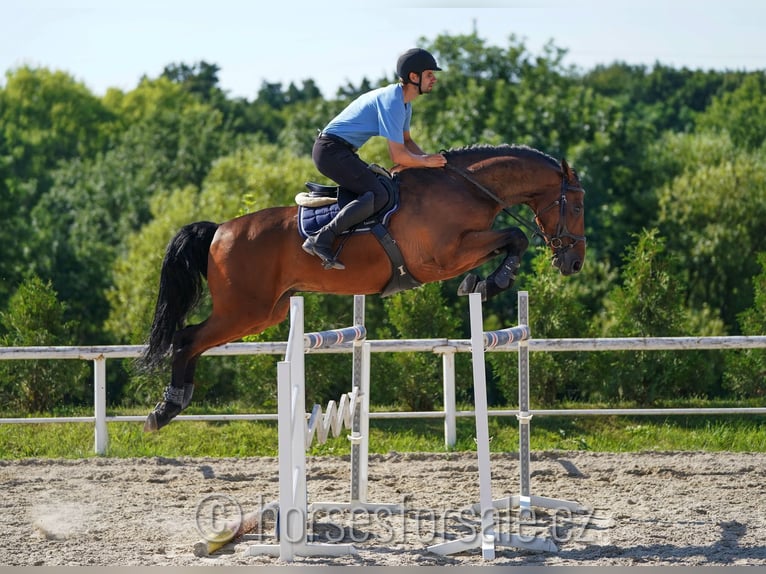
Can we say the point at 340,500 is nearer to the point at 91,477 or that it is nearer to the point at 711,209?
the point at 91,477

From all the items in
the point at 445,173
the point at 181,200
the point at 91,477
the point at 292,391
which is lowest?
the point at 91,477

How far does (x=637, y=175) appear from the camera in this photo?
2139cm

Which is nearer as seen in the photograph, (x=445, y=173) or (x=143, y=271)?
(x=445, y=173)

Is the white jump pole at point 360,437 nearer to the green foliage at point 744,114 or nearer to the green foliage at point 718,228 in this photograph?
the green foliage at point 718,228

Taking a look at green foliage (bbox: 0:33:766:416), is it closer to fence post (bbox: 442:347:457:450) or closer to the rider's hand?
fence post (bbox: 442:347:457:450)

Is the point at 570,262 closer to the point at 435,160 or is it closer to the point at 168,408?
the point at 435,160

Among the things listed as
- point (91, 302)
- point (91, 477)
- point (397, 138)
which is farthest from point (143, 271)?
point (397, 138)

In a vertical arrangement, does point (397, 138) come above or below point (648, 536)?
above

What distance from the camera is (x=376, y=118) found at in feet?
19.4

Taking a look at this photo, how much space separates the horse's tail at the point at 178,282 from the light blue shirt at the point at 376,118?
120cm

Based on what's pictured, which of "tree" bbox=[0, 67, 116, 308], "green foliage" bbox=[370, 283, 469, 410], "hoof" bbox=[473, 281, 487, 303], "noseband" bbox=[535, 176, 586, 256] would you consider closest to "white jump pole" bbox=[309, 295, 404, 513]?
"hoof" bbox=[473, 281, 487, 303]

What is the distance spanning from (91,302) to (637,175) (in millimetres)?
11659

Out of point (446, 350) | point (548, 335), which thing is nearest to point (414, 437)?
point (446, 350)

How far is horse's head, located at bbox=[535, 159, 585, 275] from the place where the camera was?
20.3ft
